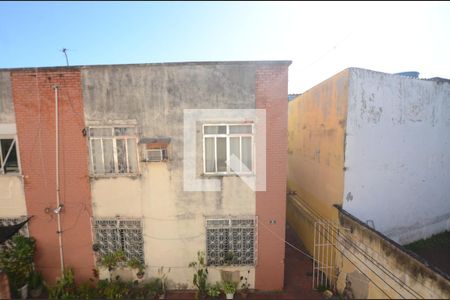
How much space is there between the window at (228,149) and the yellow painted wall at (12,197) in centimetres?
503

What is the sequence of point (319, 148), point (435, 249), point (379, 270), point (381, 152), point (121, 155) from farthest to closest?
point (435, 249)
point (319, 148)
point (381, 152)
point (121, 155)
point (379, 270)

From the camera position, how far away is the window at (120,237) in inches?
225

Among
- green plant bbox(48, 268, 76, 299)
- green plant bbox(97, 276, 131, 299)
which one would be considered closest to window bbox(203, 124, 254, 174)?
green plant bbox(97, 276, 131, 299)

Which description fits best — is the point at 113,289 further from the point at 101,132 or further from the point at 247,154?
the point at 247,154

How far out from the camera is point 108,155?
5.58 m

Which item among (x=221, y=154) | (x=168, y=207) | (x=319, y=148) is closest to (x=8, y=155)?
(x=168, y=207)

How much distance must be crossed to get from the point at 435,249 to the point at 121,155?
11.0 meters

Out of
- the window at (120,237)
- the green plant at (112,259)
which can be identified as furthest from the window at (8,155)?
the green plant at (112,259)

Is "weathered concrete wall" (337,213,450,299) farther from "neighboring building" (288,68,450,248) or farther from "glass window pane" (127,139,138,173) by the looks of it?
"glass window pane" (127,139,138,173)

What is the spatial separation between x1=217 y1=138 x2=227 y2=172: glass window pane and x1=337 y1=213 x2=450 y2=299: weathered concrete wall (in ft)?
11.3

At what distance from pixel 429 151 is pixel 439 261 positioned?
3.65m

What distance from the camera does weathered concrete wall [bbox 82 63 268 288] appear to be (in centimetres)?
527

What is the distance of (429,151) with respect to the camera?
7.01m

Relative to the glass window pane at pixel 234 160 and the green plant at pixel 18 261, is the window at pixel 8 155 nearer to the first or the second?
the green plant at pixel 18 261
